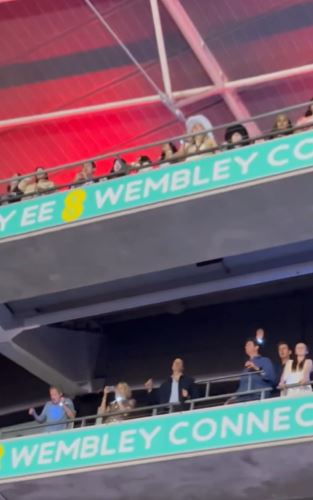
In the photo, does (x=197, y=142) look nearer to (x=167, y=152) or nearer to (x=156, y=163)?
(x=167, y=152)

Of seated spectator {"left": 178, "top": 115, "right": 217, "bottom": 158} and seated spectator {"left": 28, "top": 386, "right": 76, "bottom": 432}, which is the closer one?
seated spectator {"left": 178, "top": 115, "right": 217, "bottom": 158}

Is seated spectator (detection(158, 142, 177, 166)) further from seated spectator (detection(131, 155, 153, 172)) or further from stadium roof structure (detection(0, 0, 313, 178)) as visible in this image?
stadium roof structure (detection(0, 0, 313, 178))

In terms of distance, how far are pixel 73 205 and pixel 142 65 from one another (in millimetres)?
3656

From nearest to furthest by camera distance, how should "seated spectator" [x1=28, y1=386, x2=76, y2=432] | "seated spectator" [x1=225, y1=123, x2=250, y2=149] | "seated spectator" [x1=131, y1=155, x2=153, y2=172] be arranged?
"seated spectator" [x1=225, y1=123, x2=250, y2=149], "seated spectator" [x1=131, y1=155, x2=153, y2=172], "seated spectator" [x1=28, y1=386, x2=76, y2=432]

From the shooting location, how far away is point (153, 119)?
17.5 metres

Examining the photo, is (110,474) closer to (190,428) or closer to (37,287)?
(190,428)

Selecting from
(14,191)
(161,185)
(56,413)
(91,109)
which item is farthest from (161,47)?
(56,413)

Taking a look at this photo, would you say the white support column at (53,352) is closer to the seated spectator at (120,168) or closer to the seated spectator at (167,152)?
the seated spectator at (120,168)

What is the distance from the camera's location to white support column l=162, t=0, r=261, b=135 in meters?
16.1

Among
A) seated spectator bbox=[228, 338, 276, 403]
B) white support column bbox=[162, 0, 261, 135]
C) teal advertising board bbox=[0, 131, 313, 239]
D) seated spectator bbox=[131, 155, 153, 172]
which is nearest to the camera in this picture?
seated spectator bbox=[228, 338, 276, 403]

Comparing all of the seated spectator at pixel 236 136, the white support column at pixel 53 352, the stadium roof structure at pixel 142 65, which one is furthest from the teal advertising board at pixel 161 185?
the stadium roof structure at pixel 142 65

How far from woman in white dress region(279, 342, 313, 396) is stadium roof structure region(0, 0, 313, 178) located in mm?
5436

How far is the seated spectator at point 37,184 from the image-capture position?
14664 millimetres

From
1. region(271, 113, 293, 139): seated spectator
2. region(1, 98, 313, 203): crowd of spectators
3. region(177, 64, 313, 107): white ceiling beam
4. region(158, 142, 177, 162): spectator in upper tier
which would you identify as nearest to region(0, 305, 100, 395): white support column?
region(1, 98, 313, 203): crowd of spectators
